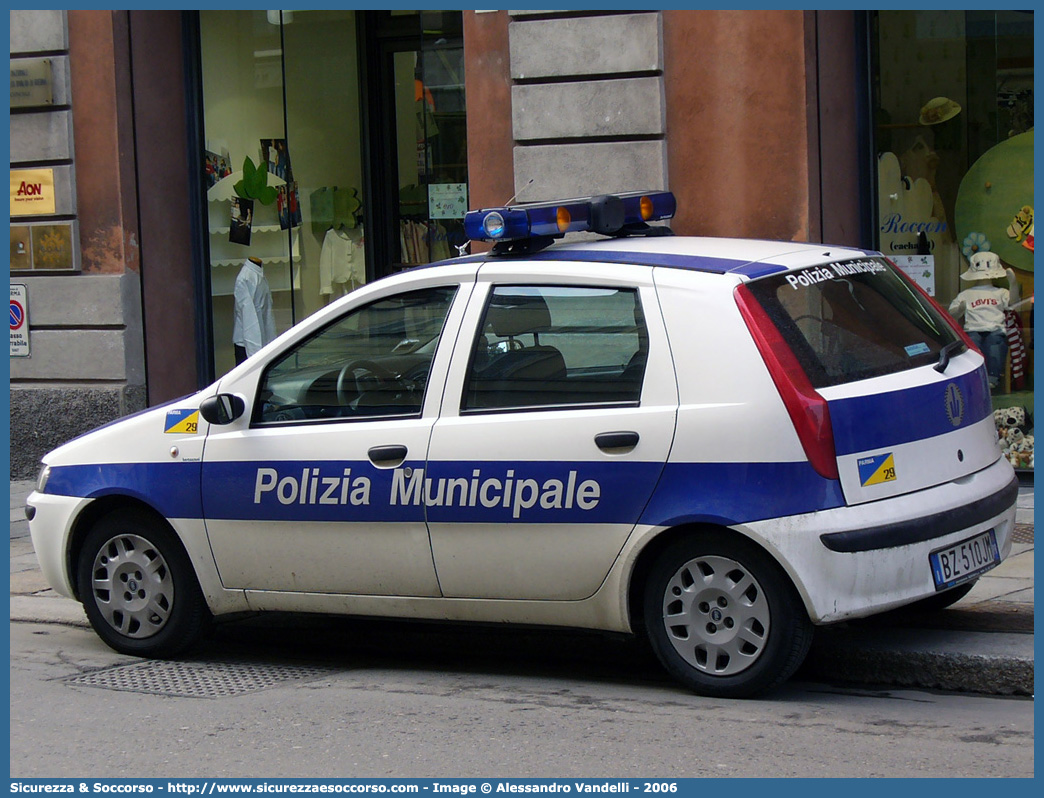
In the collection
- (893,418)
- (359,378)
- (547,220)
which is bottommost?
(893,418)

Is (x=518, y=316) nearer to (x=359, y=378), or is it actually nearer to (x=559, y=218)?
(x=559, y=218)

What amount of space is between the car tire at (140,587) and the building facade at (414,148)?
461cm

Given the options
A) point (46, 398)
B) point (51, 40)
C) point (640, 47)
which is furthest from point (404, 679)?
point (51, 40)

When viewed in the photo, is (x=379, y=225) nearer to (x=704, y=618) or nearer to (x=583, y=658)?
(x=583, y=658)

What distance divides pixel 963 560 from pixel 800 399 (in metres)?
0.90

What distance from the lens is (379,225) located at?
12586mm

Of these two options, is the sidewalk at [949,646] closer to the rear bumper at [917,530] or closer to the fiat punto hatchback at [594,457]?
the fiat punto hatchback at [594,457]

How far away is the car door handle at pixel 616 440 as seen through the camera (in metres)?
4.95

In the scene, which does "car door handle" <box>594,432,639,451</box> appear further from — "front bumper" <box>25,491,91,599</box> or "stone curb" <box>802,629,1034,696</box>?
"front bumper" <box>25,491,91,599</box>

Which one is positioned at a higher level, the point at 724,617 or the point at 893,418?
the point at 893,418

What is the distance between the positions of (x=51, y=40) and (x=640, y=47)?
193 inches

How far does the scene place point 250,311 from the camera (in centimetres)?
1223

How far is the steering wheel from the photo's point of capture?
18.1ft

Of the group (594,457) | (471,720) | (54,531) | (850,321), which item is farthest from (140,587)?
(850,321)
